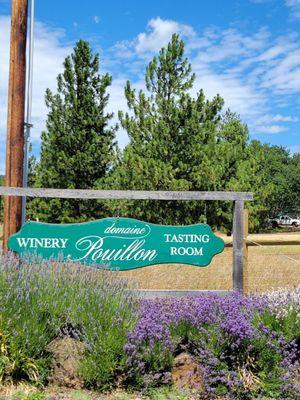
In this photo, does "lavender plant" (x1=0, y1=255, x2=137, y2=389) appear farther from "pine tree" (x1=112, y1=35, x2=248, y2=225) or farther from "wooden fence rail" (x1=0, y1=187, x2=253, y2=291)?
"pine tree" (x1=112, y1=35, x2=248, y2=225)

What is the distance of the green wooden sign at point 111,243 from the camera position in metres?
5.77

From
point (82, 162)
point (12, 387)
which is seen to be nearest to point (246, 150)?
point (82, 162)

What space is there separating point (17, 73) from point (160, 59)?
9263 millimetres

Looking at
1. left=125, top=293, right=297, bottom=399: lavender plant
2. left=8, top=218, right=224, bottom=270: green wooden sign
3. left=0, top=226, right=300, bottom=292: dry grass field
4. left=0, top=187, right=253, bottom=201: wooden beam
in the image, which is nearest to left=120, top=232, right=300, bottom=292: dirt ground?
left=0, top=226, right=300, bottom=292: dry grass field

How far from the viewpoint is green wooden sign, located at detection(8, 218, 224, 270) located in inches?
227

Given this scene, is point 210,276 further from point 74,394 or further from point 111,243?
point 74,394

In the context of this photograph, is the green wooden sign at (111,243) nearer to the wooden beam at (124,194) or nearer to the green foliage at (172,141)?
the wooden beam at (124,194)

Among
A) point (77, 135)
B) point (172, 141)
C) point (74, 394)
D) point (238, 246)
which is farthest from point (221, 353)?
point (77, 135)

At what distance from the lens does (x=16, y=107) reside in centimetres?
671

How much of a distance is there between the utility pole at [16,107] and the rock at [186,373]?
9.93 ft

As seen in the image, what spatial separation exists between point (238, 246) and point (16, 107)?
3484 mm

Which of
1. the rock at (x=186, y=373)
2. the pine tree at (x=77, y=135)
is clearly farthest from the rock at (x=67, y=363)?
the pine tree at (x=77, y=135)

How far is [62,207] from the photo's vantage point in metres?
17.9

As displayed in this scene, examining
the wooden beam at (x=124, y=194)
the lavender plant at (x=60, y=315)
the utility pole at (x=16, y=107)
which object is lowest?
the lavender plant at (x=60, y=315)
